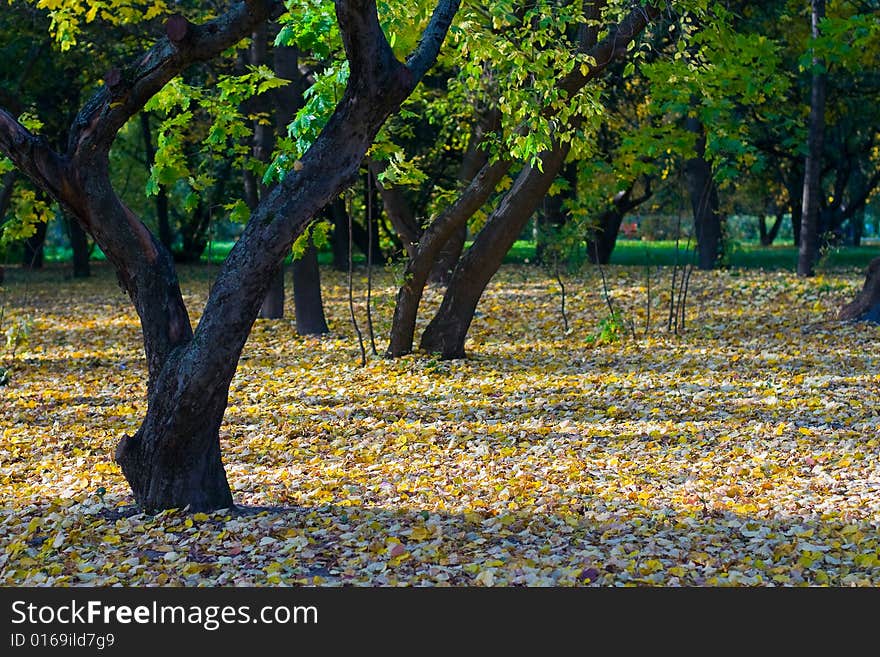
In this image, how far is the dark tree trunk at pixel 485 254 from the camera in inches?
453

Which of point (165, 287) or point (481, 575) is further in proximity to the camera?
point (165, 287)

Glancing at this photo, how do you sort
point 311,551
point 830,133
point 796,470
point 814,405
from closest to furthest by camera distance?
point 311,551, point 796,470, point 814,405, point 830,133

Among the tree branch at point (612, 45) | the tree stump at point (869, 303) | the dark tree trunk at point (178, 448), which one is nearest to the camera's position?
the dark tree trunk at point (178, 448)

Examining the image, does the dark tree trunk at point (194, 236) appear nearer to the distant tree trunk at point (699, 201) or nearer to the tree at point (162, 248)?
the distant tree trunk at point (699, 201)

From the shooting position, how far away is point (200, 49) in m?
6.24

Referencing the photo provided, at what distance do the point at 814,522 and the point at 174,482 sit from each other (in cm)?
380

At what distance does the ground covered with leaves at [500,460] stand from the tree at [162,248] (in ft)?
1.33

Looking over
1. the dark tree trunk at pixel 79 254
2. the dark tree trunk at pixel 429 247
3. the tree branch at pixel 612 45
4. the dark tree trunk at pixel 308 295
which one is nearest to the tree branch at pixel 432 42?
the tree branch at pixel 612 45

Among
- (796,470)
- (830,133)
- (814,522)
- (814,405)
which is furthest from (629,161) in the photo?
(830,133)

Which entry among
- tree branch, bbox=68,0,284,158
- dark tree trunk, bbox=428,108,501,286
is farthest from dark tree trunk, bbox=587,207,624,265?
tree branch, bbox=68,0,284,158

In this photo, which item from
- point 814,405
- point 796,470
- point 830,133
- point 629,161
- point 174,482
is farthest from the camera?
point 830,133

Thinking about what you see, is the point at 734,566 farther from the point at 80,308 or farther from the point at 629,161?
the point at 80,308

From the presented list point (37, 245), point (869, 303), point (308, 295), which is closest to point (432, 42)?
point (308, 295)

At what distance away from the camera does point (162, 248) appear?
6.70m
